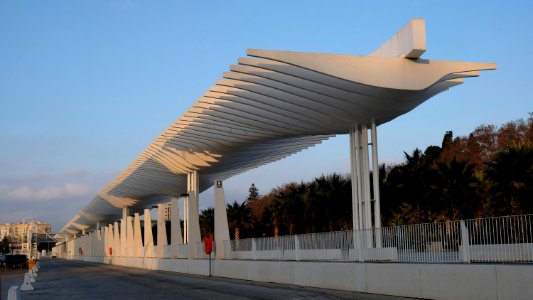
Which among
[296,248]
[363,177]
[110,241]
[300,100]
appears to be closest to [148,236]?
[110,241]

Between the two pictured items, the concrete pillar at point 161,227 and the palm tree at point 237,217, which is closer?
the concrete pillar at point 161,227

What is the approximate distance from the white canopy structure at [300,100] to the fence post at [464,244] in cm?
542

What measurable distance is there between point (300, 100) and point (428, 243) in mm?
7705

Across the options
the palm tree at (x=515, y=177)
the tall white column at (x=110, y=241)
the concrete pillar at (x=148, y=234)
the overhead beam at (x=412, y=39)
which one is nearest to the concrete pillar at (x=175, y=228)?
the concrete pillar at (x=148, y=234)

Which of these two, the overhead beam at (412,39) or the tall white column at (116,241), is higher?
the overhead beam at (412,39)

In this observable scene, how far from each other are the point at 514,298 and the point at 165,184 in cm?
3745

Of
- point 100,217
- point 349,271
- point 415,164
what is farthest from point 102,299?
point 100,217

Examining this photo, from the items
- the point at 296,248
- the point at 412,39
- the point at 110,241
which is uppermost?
the point at 412,39

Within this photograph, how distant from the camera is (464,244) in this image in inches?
582

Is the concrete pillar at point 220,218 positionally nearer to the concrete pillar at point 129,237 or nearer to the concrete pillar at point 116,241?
the concrete pillar at point 129,237

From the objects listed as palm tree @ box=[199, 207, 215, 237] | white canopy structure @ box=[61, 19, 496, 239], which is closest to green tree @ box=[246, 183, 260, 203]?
palm tree @ box=[199, 207, 215, 237]

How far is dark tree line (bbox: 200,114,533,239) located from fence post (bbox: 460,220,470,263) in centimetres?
Answer: 2322

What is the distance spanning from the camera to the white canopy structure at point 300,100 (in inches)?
736

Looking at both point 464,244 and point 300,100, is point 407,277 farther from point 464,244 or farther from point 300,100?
point 300,100
